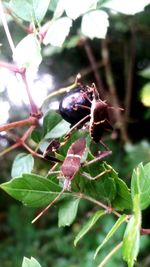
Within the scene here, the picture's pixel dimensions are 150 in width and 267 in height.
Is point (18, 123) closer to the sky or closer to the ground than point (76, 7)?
closer to the ground

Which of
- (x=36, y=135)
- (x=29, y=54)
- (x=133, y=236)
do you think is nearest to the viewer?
(x=133, y=236)

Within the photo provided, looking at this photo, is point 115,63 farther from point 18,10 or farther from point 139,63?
point 18,10

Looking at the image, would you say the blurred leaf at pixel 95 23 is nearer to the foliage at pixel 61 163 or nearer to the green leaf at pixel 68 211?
the foliage at pixel 61 163

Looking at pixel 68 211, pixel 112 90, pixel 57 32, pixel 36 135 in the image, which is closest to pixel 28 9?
pixel 57 32

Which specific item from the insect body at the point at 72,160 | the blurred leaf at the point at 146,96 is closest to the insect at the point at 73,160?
the insect body at the point at 72,160

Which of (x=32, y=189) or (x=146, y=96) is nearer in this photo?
(x=32, y=189)

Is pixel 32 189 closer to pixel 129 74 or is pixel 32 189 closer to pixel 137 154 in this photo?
pixel 137 154

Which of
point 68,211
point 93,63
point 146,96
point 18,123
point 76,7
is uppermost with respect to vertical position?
point 76,7
